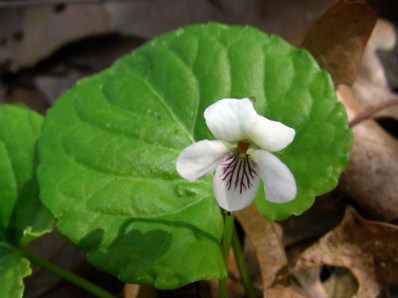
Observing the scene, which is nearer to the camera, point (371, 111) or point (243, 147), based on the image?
point (243, 147)

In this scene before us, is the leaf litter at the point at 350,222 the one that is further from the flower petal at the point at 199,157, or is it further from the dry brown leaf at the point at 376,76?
the flower petal at the point at 199,157

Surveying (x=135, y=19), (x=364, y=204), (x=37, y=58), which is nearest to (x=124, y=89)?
(x=364, y=204)

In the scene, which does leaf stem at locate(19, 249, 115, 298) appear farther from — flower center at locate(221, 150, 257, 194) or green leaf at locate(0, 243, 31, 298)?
flower center at locate(221, 150, 257, 194)

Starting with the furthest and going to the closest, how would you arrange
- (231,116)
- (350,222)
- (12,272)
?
(350,222)
(12,272)
(231,116)

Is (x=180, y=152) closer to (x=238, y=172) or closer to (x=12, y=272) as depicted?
(x=238, y=172)

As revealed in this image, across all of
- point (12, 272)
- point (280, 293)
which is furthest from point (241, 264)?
point (12, 272)

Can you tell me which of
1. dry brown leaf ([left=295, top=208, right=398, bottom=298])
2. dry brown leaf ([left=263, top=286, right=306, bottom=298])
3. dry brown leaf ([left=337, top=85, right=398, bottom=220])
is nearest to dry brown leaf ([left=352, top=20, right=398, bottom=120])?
dry brown leaf ([left=337, top=85, right=398, bottom=220])

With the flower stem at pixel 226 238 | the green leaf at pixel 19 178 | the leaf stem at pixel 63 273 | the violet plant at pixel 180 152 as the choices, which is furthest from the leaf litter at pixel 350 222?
the green leaf at pixel 19 178
